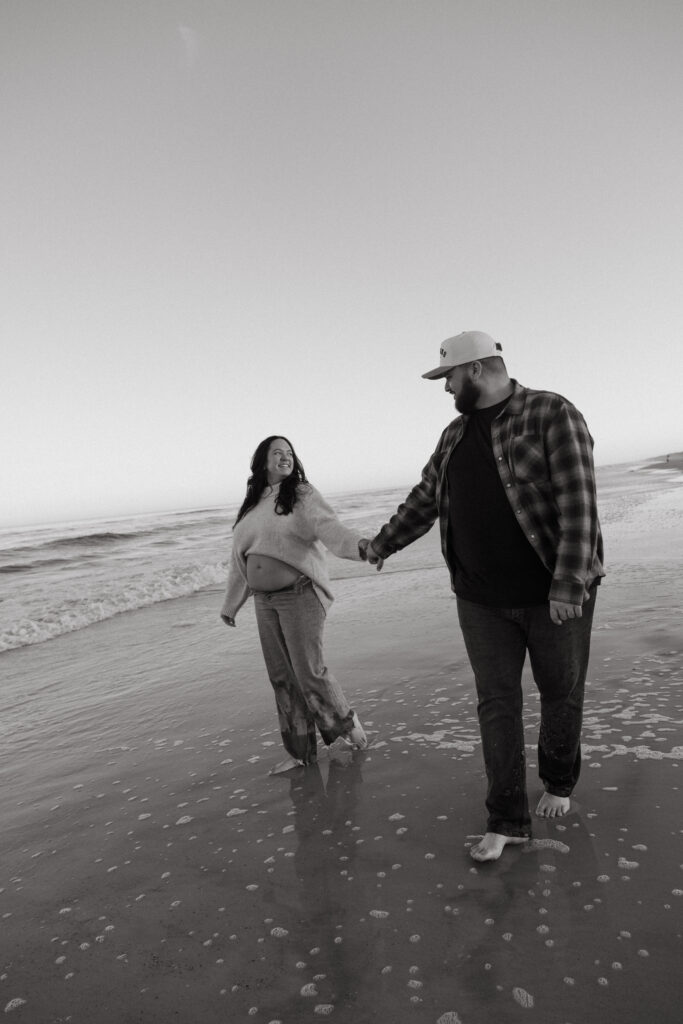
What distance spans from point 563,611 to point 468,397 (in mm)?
1102

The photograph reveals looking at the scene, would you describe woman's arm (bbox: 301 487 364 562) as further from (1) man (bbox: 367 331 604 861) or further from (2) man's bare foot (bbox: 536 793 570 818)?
(2) man's bare foot (bbox: 536 793 570 818)

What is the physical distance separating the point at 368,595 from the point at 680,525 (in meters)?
7.95

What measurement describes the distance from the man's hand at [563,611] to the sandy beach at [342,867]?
107 centimetres

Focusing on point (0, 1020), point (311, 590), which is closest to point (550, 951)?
point (0, 1020)

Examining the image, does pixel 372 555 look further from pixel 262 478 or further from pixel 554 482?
pixel 554 482

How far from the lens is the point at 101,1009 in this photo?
2141 mm

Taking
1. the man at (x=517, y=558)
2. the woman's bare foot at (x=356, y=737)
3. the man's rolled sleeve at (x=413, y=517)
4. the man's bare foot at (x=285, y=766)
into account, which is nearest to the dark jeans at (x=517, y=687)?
the man at (x=517, y=558)

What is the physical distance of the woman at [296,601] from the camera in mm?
3961

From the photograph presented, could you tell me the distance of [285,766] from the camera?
158 inches

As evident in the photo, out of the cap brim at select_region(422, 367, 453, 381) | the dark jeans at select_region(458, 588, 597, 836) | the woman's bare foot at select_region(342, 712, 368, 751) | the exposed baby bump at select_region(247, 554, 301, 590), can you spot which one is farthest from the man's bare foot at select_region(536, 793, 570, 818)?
the cap brim at select_region(422, 367, 453, 381)

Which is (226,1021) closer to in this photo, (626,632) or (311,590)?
(311,590)

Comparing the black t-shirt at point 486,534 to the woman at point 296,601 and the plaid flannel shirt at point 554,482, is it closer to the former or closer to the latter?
the plaid flannel shirt at point 554,482

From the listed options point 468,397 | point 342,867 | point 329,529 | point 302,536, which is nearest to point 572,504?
point 468,397

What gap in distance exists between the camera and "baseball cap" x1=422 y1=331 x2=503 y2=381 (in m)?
2.82
